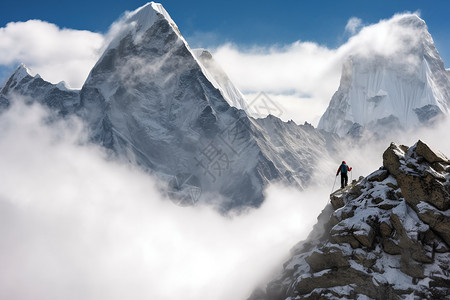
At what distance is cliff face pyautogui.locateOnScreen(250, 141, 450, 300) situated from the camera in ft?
112

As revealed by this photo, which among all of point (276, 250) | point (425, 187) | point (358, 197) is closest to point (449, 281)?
point (425, 187)

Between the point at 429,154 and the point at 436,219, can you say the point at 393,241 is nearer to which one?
the point at 436,219

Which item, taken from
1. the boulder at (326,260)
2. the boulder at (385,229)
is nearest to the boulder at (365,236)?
the boulder at (385,229)

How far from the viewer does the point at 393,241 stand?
118ft

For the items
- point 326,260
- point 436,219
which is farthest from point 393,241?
point 326,260

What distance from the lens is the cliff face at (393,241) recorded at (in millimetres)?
34181

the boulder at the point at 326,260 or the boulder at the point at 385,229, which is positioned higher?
the boulder at the point at 385,229

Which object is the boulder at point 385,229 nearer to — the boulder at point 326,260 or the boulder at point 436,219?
the boulder at point 436,219

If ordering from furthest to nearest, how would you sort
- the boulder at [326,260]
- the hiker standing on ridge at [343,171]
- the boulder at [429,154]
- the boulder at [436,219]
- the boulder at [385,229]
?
the hiker standing on ridge at [343,171] → the boulder at [429,154] → the boulder at [326,260] → the boulder at [385,229] → the boulder at [436,219]

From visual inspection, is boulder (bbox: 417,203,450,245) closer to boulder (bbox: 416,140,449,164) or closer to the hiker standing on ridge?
boulder (bbox: 416,140,449,164)

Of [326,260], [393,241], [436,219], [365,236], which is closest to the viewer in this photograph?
[436,219]

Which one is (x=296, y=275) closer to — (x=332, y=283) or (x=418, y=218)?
(x=332, y=283)

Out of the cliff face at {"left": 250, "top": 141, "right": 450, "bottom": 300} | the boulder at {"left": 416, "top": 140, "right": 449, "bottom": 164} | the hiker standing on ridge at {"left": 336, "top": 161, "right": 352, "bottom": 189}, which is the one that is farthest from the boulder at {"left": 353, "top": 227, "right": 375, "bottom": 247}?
the hiker standing on ridge at {"left": 336, "top": 161, "right": 352, "bottom": 189}

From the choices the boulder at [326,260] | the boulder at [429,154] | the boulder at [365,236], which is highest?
the boulder at [429,154]
